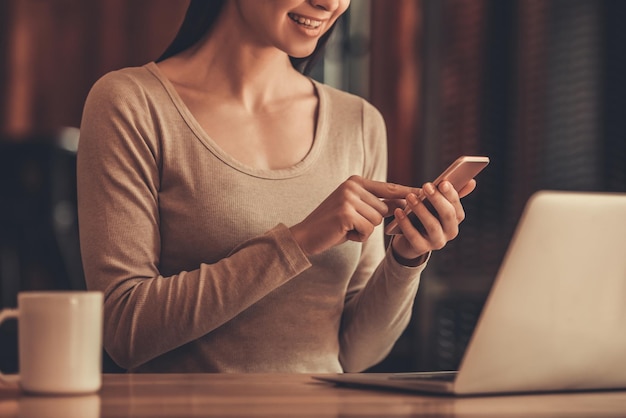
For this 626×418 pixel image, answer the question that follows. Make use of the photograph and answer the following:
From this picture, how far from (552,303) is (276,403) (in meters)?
0.26

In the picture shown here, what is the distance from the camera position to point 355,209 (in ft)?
4.19

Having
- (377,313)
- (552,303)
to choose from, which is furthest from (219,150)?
(552,303)

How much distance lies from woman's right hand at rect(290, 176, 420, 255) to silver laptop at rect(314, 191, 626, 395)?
1.12 feet

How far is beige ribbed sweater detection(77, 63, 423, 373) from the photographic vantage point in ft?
4.41

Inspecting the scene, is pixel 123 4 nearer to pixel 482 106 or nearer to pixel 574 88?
pixel 482 106

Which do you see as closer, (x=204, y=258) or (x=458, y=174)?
(x=458, y=174)

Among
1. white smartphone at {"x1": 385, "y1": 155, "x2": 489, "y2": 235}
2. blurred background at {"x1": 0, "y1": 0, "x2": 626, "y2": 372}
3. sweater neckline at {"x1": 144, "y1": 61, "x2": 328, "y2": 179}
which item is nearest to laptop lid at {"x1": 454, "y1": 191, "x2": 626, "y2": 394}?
white smartphone at {"x1": 385, "y1": 155, "x2": 489, "y2": 235}

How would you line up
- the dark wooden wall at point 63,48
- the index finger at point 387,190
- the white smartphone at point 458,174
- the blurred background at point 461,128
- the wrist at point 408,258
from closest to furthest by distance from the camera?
1. the white smartphone at point 458,174
2. the index finger at point 387,190
3. the wrist at point 408,258
4. the blurred background at point 461,128
5. the dark wooden wall at point 63,48

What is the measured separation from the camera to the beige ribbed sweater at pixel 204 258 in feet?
4.41

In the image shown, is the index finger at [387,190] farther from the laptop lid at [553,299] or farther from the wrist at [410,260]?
the laptop lid at [553,299]

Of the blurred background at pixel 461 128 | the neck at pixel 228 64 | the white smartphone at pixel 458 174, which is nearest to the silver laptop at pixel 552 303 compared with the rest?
the white smartphone at pixel 458 174

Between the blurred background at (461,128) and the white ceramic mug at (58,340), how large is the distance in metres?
2.40

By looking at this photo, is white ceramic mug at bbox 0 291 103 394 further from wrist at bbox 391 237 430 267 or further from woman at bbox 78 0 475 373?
wrist at bbox 391 237 430 267

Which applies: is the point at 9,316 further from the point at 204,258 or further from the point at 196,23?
the point at 196,23
